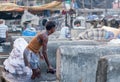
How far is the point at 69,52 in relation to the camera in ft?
25.0

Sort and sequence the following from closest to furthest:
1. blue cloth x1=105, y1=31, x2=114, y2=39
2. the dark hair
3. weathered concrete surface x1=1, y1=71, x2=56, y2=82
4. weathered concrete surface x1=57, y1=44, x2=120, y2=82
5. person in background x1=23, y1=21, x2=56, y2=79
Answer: weathered concrete surface x1=57, y1=44, x2=120, y2=82, the dark hair, person in background x1=23, y1=21, x2=56, y2=79, weathered concrete surface x1=1, y1=71, x2=56, y2=82, blue cloth x1=105, y1=31, x2=114, y2=39

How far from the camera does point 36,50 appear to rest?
344 inches

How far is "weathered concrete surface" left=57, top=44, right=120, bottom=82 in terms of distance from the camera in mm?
7621

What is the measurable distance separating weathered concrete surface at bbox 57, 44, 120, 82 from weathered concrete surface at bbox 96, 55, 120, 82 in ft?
7.37

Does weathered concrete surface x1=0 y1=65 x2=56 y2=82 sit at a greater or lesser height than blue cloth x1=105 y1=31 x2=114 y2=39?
greater

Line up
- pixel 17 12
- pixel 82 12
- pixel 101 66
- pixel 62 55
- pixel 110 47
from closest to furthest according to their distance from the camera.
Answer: pixel 101 66, pixel 62 55, pixel 110 47, pixel 17 12, pixel 82 12

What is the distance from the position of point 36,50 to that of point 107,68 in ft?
12.0

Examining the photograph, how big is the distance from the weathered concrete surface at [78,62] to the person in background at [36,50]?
2.46 feet

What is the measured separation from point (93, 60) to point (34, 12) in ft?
60.5

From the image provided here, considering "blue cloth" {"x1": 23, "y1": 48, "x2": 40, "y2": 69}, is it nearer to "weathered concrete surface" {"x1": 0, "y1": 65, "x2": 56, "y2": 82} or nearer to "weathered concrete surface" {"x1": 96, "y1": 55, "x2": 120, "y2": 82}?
"weathered concrete surface" {"x1": 0, "y1": 65, "x2": 56, "y2": 82}

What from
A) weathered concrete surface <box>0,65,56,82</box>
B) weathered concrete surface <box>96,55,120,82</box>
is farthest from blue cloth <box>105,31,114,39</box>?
weathered concrete surface <box>96,55,120,82</box>

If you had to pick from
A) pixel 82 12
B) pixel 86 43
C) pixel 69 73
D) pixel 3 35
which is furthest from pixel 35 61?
pixel 82 12

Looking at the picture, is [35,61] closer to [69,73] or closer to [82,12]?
[69,73]

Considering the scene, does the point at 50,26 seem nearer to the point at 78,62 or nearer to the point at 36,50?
the point at 36,50
